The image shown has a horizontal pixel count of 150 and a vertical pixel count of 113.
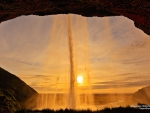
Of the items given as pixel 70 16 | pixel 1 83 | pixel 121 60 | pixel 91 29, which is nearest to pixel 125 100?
pixel 121 60

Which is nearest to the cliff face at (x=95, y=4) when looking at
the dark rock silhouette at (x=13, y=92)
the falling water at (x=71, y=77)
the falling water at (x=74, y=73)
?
the dark rock silhouette at (x=13, y=92)

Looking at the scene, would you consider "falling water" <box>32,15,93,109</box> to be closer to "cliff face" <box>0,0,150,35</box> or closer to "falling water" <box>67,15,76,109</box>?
"falling water" <box>67,15,76,109</box>

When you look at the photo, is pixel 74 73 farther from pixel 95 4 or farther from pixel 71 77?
pixel 95 4

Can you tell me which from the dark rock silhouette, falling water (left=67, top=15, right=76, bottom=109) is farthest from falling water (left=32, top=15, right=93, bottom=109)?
the dark rock silhouette

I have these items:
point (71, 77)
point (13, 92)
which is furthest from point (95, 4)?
point (71, 77)

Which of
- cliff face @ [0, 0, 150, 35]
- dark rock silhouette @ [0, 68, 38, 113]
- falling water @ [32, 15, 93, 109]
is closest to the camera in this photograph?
cliff face @ [0, 0, 150, 35]

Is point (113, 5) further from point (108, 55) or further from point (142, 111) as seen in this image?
point (108, 55)

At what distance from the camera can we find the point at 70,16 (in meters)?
19.6

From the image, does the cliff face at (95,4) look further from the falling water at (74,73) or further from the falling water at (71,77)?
the falling water at (71,77)

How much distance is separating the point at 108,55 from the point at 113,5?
1622 centimetres

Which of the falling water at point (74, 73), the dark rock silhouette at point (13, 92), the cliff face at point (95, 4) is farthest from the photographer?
the falling water at point (74, 73)

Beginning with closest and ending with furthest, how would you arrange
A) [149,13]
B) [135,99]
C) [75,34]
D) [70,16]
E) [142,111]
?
[142,111] → [149,13] → [70,16] → [75,34] → [135,99]

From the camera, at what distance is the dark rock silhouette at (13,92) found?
14.1 metres

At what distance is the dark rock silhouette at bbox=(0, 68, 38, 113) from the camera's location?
14.1 meters
